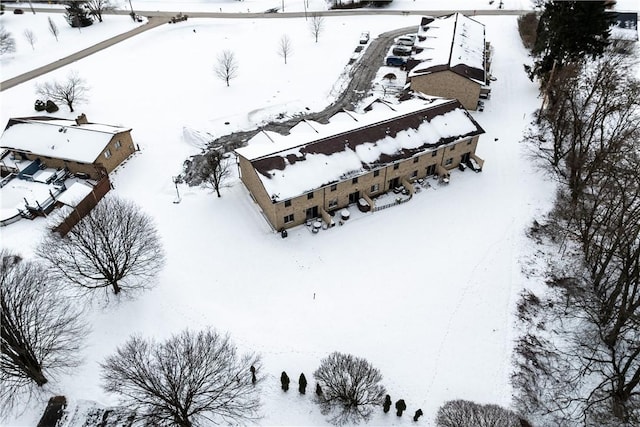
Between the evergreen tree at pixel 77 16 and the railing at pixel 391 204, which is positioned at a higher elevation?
the evergreen tree at pixel 77 16

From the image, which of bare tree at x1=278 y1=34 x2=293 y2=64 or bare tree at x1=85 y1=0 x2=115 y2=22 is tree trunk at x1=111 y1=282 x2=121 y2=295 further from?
bare tree at x1=85 y1=0 x2=115 y2=22

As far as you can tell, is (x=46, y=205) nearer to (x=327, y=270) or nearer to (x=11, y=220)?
(x=11, y=220)

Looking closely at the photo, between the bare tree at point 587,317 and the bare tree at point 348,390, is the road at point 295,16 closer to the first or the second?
the bare tree at point 348,390

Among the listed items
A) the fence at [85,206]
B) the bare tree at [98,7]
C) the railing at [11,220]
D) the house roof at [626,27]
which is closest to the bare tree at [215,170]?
the fence at [85,206]

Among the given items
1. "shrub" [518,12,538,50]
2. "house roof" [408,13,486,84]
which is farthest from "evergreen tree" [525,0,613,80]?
"shrub" [518,12,538,50]

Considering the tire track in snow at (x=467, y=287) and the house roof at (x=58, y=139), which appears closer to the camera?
the tire track in snow at (x=467, y=287)

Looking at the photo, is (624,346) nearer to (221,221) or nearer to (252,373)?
(252,373)

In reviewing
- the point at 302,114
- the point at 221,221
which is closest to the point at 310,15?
the point at 302,114
